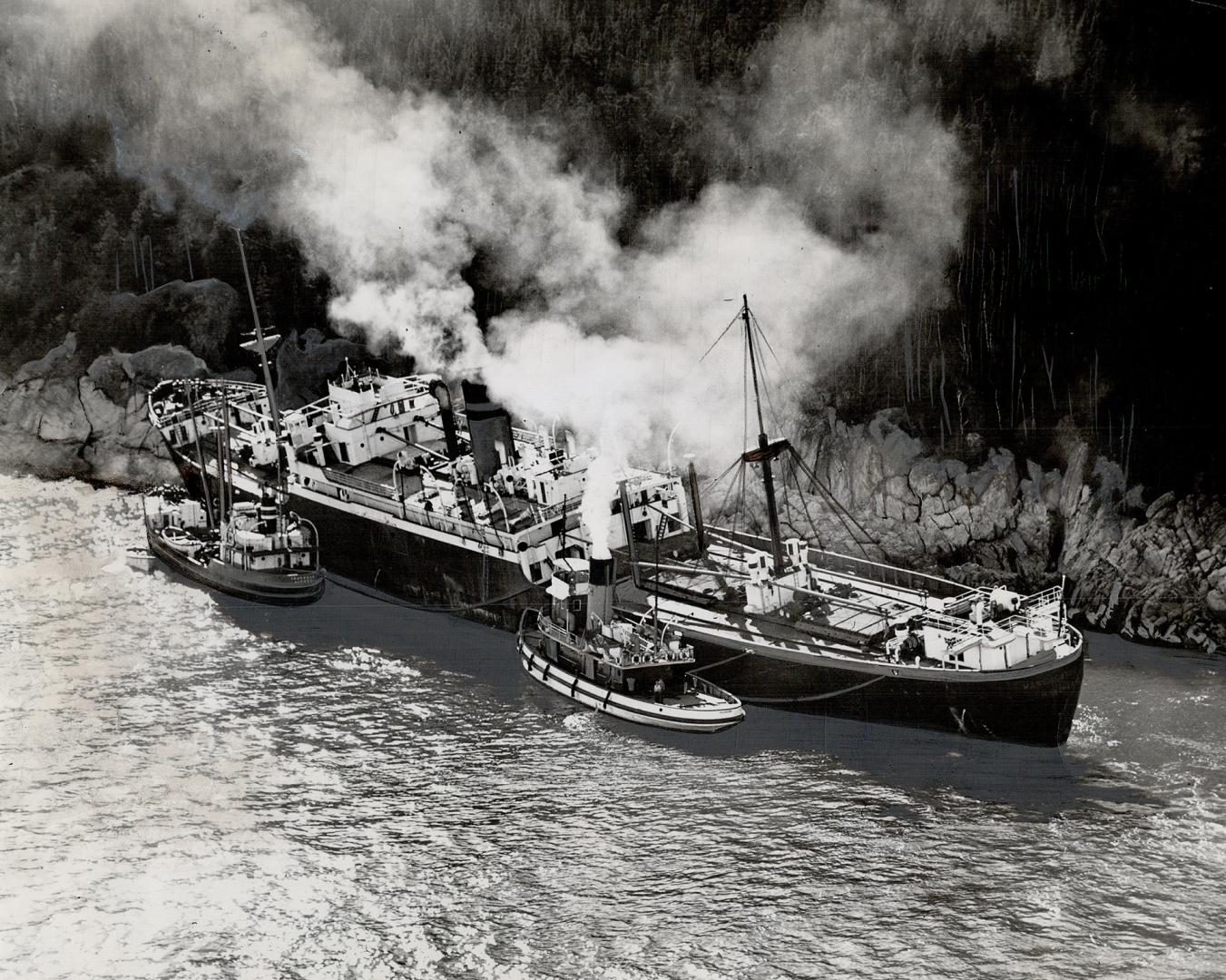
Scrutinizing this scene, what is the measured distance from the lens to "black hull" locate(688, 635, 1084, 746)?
90.9 ft

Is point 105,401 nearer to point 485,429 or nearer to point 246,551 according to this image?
point 246,551

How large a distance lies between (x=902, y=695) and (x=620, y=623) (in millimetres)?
6905

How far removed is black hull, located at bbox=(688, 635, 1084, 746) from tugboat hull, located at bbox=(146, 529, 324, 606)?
1269 cm

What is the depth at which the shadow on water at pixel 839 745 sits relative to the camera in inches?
1027

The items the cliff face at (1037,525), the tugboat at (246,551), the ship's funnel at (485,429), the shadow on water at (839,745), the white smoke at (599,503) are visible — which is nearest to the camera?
the shadow on water at (839,745)

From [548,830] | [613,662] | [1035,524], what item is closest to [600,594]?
[613,662]

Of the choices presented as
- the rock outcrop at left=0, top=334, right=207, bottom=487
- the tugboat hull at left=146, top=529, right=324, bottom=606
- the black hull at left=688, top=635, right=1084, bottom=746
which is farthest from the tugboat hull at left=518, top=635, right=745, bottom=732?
the rock outcrop at left=0, top=334, right=207, bottom=487

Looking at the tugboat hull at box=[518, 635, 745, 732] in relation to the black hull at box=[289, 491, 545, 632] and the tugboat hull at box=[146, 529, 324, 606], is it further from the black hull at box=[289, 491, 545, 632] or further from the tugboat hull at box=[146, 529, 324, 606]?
the tugboat hull at box=[146, 529, 324, 606]

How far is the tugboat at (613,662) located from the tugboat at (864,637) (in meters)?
Result: 0.90

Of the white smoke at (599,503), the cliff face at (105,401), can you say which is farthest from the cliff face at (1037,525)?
the cliff face at (105,401)

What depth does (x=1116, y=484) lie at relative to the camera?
1400 inches

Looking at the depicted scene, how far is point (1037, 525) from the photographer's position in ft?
120

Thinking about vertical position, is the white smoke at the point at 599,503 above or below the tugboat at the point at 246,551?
above

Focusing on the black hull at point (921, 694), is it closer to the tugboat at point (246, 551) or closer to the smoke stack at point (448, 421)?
the smoke stack at point (448, 421)
